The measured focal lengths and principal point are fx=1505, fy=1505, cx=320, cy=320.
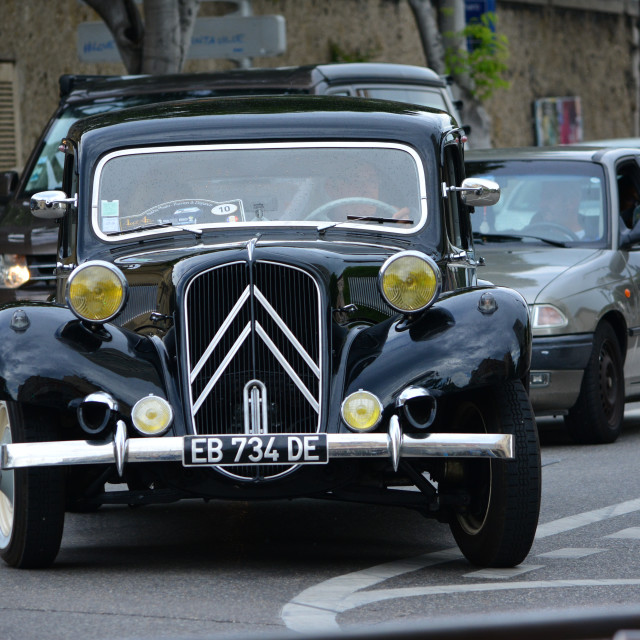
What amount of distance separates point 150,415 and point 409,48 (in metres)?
24.1

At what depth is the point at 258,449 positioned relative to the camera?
5.21 metres

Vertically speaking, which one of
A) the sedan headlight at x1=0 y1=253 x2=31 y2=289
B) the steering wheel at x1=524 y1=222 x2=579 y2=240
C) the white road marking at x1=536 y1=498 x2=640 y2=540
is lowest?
the white road marking at x1=536 y1=498 x2=640 y2=540

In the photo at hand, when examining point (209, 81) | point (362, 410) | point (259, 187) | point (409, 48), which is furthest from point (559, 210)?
point (409, 48)

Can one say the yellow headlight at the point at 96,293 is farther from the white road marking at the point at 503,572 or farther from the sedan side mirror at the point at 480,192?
the sedan side mirror at the point at 480,192

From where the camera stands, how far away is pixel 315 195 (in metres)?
6.57

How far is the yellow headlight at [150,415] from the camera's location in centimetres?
531

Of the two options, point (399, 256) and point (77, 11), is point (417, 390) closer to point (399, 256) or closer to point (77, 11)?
point (399, 256)

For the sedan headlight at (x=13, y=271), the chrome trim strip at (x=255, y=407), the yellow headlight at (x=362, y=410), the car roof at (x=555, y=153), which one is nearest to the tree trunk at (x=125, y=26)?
the sedan headlight at (x=13, y=271)

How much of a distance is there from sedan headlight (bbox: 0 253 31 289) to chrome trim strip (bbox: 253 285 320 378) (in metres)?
5.71

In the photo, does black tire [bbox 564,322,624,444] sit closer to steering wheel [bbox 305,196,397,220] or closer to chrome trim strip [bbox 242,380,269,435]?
steering wheel [bbox 305,196,397,220]

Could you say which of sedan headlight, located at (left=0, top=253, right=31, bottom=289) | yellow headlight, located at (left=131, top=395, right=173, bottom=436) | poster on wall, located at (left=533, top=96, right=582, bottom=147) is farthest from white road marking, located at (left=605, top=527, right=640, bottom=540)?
poster on wall, located at (left=533, top=96, right=582, bottom=147)

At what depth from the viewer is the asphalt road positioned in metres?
4.70

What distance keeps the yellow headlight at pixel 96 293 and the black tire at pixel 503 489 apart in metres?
1.38

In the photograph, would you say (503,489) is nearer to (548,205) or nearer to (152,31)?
(548,205)
